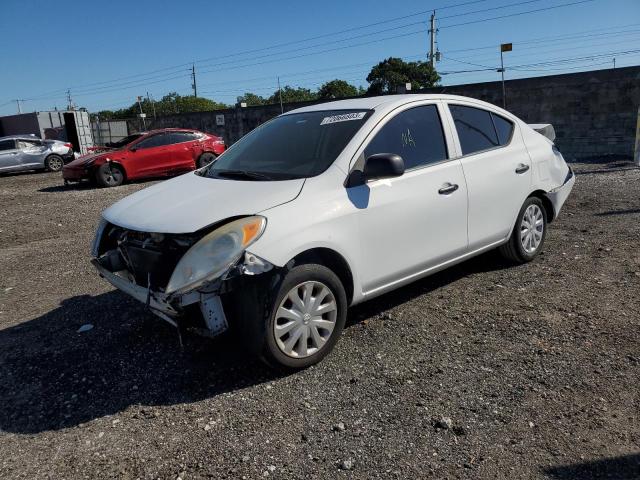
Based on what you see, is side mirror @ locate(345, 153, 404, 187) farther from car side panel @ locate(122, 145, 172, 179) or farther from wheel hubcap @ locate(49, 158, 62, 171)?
wheel hubcap @ locate(49, 158, 62, 171)

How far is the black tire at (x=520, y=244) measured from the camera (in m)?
5.00

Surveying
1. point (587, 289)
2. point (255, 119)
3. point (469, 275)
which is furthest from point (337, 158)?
point (255, 119)

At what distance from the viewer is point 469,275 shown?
511 centimetres

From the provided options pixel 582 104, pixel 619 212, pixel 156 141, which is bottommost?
pixel 619 212

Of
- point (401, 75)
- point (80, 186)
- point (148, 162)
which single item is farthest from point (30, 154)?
point (401, 75)

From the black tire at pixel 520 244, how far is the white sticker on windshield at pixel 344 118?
6.59 feet

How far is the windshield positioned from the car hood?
20cm

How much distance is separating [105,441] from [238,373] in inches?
35.9

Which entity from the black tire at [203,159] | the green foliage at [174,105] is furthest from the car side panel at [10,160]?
the green foliage at [174,105]

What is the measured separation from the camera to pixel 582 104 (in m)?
15.7

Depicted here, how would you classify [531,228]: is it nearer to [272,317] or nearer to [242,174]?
[242,174]

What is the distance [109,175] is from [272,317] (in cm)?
1242

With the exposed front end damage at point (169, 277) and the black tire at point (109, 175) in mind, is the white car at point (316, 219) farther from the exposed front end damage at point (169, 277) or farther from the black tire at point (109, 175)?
the black tire at point (109, 175)

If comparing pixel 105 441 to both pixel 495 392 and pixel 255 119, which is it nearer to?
pixel 495 392
